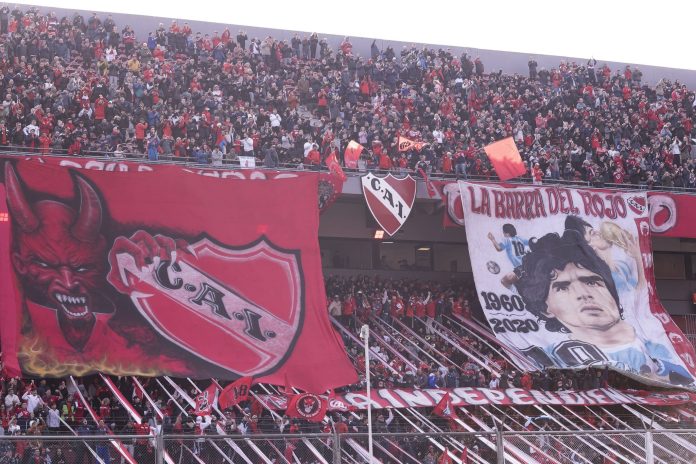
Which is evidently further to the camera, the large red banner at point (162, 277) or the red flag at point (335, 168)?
the red flag at point (335, 168)

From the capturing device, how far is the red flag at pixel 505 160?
34094 mm

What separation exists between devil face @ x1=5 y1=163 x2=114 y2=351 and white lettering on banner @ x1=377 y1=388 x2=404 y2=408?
22.9ft

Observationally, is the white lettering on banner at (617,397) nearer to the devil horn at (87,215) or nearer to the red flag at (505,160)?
the red flag at (505,160)

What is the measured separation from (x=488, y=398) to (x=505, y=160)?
8.26m

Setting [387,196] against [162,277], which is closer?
[162,277]

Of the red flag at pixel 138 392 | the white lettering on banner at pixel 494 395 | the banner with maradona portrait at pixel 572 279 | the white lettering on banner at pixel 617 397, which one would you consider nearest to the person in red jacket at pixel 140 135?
the red flag at pixel 138 392

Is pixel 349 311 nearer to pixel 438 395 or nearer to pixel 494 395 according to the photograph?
pixel 438 395

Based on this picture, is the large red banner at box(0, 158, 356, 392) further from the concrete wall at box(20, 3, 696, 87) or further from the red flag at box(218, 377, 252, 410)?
the concrete wall at box(20, 3, 696, 87)

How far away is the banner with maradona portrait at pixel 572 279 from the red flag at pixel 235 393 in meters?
8.90

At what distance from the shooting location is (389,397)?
2800cm

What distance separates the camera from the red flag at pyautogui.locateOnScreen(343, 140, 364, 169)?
32.8 metres

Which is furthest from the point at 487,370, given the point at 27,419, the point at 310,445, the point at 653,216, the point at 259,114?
the point at 310,445

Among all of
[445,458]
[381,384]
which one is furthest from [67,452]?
[381,384]

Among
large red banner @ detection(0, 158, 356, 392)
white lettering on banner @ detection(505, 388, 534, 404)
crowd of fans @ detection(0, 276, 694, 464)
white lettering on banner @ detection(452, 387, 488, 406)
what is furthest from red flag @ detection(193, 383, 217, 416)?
white lettering on banner @ detection(505, 388, 534, 404)
